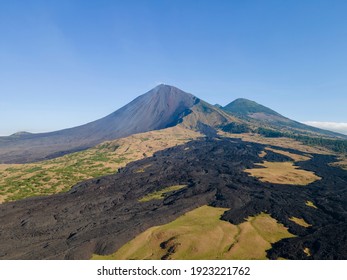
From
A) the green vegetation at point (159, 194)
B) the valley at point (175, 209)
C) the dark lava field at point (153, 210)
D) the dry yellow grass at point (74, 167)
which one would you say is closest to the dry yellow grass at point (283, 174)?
the valley at point (175, 209)

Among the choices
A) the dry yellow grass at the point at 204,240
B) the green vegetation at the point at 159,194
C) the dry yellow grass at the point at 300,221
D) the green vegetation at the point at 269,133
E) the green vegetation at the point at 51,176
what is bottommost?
the dry yellow grass at the point at 300,221

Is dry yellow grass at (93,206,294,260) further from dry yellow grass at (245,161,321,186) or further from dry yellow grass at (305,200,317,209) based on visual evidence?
dry yellow grass at (245,161,321,186)

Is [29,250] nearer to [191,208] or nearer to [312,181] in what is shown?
[191,208]

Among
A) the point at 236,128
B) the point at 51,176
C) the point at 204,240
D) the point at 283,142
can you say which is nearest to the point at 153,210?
the point at 204,240

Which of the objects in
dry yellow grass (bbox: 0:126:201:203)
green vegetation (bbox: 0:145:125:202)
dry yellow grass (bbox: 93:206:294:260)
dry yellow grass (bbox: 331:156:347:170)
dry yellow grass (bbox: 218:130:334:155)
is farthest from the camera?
dry yellow grass (bbox: 218:130:334:155)

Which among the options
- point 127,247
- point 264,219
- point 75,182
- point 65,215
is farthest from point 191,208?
point 75,182

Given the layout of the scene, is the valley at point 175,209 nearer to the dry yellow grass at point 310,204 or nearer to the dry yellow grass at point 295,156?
the dry yellow grass at point 310,204

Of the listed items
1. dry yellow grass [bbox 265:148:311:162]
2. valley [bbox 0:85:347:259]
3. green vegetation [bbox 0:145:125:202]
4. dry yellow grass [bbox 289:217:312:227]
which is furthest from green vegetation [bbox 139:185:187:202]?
dry yellow grass [bbox 265:148:311:162]
